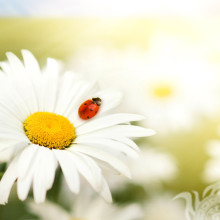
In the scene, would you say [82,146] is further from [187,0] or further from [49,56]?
[187,0]

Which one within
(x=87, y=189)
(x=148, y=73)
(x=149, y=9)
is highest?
(x=149, y=9)

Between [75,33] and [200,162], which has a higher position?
[75,33]

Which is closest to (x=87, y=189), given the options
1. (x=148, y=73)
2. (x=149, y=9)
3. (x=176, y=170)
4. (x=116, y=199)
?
(x=116, y=199)

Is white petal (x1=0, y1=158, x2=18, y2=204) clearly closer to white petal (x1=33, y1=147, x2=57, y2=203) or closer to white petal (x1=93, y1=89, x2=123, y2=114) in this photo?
white petal (x1=33, y1=147, x2=57, y2=203)

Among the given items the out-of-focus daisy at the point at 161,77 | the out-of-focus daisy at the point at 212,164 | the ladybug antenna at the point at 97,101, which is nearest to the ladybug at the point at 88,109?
the ladybug antenna at the point at 97,101

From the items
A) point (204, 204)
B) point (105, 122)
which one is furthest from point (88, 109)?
point (204, 204)

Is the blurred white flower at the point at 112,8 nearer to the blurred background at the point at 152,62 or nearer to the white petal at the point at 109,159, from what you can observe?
the blurred background at the point at 152,62

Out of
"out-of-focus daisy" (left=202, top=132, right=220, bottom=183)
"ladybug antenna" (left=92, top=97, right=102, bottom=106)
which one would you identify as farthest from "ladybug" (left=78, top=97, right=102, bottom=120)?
"out-of-focus daisy" (left=202, top=132, right=220, bottom=183)
